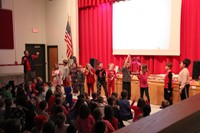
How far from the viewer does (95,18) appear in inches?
A: 342

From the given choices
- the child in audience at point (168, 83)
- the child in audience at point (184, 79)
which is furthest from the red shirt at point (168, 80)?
the child in audience at point (184, 79)

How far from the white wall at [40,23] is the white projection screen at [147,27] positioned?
213 cm

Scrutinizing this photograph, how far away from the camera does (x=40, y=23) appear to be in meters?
10.1

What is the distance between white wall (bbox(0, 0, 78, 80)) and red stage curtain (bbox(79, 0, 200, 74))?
41 centimetres

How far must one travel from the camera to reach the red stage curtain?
6277 millimetres

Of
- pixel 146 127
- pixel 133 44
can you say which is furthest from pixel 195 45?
pixel 146 127

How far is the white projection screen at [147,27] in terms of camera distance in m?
6.53

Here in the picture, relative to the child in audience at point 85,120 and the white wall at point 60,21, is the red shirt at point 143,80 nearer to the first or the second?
the child in audience at point 85,120

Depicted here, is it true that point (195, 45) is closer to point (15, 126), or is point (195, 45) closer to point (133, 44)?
point (133, 44)

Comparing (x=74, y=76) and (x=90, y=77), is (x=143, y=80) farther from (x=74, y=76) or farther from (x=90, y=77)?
(x=74, y=76)

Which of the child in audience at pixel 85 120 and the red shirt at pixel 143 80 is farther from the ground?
the red shirt at pixel 143 80

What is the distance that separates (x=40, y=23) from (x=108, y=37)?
139 inches

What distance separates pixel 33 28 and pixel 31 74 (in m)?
2.76

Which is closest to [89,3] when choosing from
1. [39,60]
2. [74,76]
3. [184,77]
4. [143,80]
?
[74,76]
